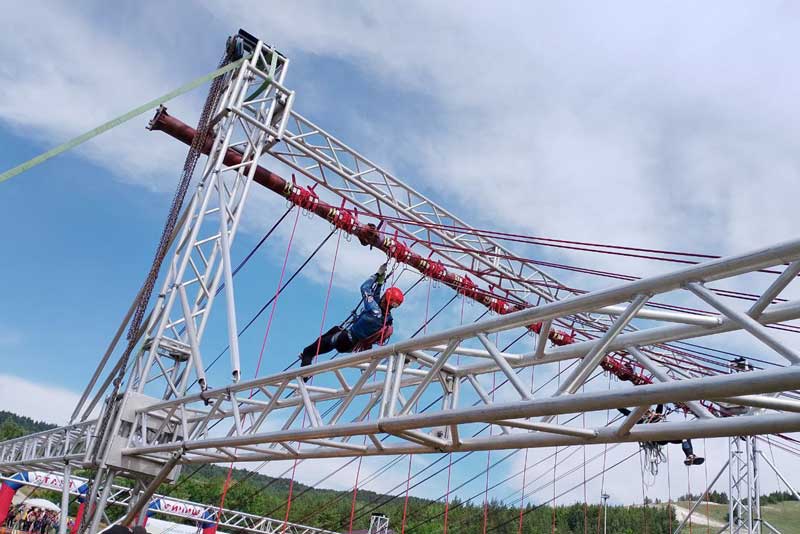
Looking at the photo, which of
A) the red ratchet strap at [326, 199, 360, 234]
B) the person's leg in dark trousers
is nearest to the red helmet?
the person's leg in dark trousers

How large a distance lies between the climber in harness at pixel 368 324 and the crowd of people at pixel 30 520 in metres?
22.5

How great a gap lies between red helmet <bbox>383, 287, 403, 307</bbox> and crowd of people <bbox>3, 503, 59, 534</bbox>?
23.7m

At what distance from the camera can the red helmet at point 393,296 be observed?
9656 mm

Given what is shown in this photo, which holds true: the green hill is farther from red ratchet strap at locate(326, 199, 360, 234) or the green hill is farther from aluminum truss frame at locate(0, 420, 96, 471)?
red ratchet strap at locate(326, 199, 360, 234)

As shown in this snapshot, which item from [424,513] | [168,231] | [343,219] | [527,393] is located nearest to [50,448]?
[168,231]

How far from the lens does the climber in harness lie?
977 centimetres

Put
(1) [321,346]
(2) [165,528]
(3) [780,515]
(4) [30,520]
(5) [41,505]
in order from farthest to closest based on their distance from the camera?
(3) [780,515]
(5) [41,505]
(4) [30,520]
(2) [165,528]
(1) [321,346]

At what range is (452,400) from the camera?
271 inches

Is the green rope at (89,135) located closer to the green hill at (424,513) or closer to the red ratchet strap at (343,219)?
the red ratchet strap at (343,219)

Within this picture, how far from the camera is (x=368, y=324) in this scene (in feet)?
32.4

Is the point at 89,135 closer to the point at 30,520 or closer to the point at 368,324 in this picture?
the point at 368,324

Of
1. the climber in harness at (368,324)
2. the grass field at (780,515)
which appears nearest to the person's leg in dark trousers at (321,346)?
the climber in harness at (368,324)

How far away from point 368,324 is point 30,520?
24.9m

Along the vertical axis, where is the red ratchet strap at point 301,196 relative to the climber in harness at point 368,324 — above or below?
above
